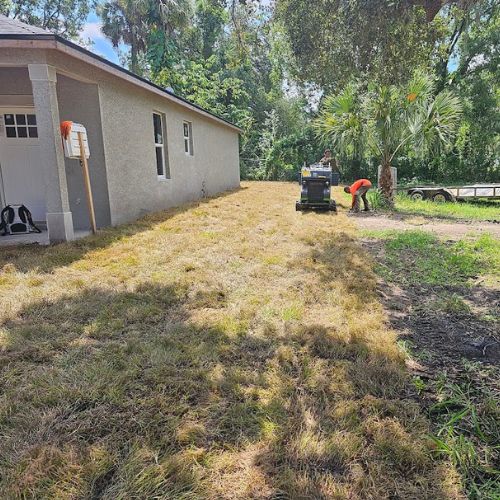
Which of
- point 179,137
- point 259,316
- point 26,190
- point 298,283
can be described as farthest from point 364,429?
point 179,137

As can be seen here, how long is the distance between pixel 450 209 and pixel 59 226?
35.0ft

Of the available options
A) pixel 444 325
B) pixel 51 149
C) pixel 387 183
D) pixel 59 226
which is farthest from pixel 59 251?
pixel 387 183

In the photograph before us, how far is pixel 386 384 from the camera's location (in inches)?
103

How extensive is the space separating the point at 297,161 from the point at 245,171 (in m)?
3.71

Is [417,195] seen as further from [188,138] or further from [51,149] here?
[51,149]

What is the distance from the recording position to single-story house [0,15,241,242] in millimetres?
5914

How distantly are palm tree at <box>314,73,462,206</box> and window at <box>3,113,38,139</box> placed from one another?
7.86m

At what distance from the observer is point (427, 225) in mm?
8859

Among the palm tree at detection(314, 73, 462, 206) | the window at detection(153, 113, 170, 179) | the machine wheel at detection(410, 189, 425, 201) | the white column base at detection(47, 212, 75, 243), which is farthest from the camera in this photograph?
the machine wheel at detection(410, 189, 425, 201)

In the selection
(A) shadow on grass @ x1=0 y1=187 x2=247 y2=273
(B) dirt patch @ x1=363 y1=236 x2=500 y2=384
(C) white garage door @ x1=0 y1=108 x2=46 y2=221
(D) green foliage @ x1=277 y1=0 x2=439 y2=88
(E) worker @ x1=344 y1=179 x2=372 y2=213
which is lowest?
(B) dirt patch @ x1=363 y1=236 x2=500 y2=384

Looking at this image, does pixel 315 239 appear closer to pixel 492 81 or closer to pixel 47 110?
pixel 47 110

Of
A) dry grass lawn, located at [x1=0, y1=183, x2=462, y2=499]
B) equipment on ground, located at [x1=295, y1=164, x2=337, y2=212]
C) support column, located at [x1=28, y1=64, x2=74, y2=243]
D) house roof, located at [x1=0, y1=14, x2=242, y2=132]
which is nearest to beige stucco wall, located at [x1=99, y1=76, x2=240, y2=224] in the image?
house roof, located at [x1=0, y1=14, x2=242, y2=132]

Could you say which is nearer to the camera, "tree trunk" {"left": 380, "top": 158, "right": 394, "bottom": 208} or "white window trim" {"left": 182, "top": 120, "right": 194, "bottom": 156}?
"tree trunk" {"left": 380, "top": 158, "right": 394, "bottom": 208}

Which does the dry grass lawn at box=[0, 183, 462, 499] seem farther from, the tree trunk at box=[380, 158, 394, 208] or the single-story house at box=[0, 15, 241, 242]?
the tree trunk at box=[380, 158, 394, 208]
